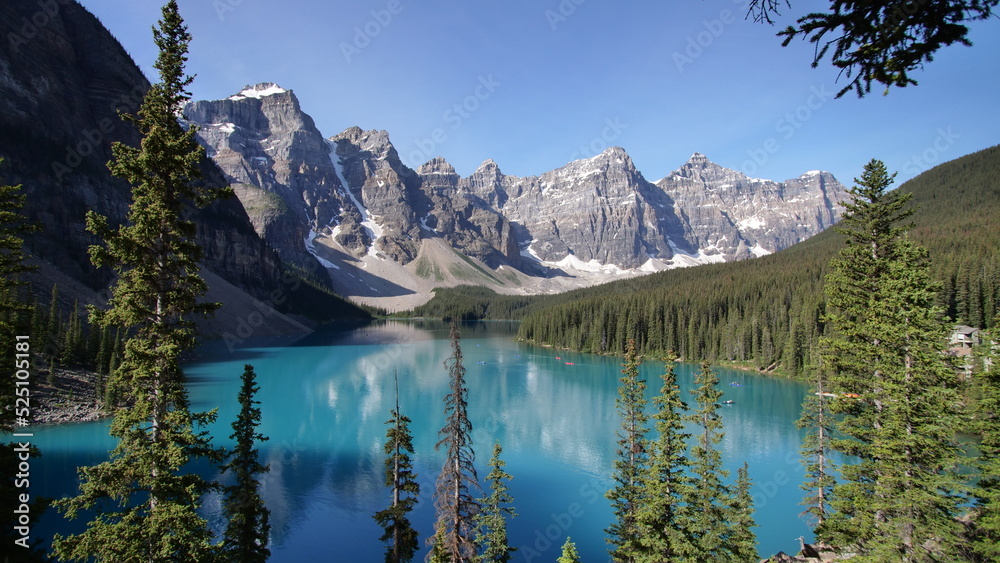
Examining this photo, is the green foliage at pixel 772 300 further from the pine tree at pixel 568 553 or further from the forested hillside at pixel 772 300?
the pine tree at pixel 568 553

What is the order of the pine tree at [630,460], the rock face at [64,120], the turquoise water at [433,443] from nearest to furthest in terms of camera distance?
the pine tree at [630,460] → the turquoise water at [433,443] → the rock face at [64,120]

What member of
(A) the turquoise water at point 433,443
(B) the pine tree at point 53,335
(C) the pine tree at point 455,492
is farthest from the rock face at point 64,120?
(C) the pine tree at point 455,492

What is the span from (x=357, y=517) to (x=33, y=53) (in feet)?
452

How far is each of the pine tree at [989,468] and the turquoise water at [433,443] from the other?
1275 centimetres

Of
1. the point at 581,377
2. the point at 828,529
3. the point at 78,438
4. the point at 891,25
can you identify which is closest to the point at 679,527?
the point at 828,529

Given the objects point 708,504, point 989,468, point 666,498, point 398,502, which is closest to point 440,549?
point 398,502

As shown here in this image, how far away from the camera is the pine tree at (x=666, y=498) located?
46.3ft

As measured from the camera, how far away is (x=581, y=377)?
234 ft

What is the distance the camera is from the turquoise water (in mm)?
24359

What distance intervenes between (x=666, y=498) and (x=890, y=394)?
6986 millimetres

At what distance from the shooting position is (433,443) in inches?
1516

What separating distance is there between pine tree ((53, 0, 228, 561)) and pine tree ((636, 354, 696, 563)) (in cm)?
1204

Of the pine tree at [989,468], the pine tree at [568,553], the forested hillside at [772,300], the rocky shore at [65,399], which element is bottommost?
the rocky shore at [65,399]

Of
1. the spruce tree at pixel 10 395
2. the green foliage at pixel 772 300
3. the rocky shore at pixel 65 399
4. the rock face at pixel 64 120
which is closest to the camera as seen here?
the spruce tree at pixel 10 395
